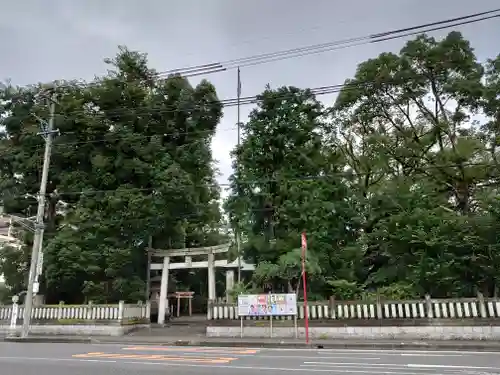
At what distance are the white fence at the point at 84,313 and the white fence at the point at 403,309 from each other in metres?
5.11

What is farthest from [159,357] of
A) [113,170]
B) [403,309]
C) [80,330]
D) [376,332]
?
[113,170]

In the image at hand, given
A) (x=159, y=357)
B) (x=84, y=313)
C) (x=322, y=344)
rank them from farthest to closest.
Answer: (x=84, y=313), (x=322, y=344), (x=159, y=357)

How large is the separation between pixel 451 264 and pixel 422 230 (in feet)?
4.79

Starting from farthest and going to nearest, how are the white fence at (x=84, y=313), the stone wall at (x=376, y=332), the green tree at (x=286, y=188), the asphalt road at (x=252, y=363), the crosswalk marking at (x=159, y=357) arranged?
the white fence at (x=84, y=313) < the green tree at (x=286, y=188) < the stone wall at (x=376, y=332) < the crosswalk marking at (x=159, y=357) < the asphalt road at (x=252, y=363)

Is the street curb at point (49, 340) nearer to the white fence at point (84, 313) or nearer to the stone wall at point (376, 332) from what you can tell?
the white fence at point (84, 313)

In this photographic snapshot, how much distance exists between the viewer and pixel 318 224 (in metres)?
15.6

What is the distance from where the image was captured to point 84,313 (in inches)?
685

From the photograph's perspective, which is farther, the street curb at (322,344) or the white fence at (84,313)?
the white fence at (84,313)

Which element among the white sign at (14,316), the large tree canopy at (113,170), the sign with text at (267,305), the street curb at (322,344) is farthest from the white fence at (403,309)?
the white sign at (14,316)

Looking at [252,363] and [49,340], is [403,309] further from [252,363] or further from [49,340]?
[49,340]

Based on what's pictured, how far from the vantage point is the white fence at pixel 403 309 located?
41.2 feet

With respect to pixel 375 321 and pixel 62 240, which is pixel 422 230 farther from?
pixel 62 240

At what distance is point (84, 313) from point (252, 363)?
1168cm

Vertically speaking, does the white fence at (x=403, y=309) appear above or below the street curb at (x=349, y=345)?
above
